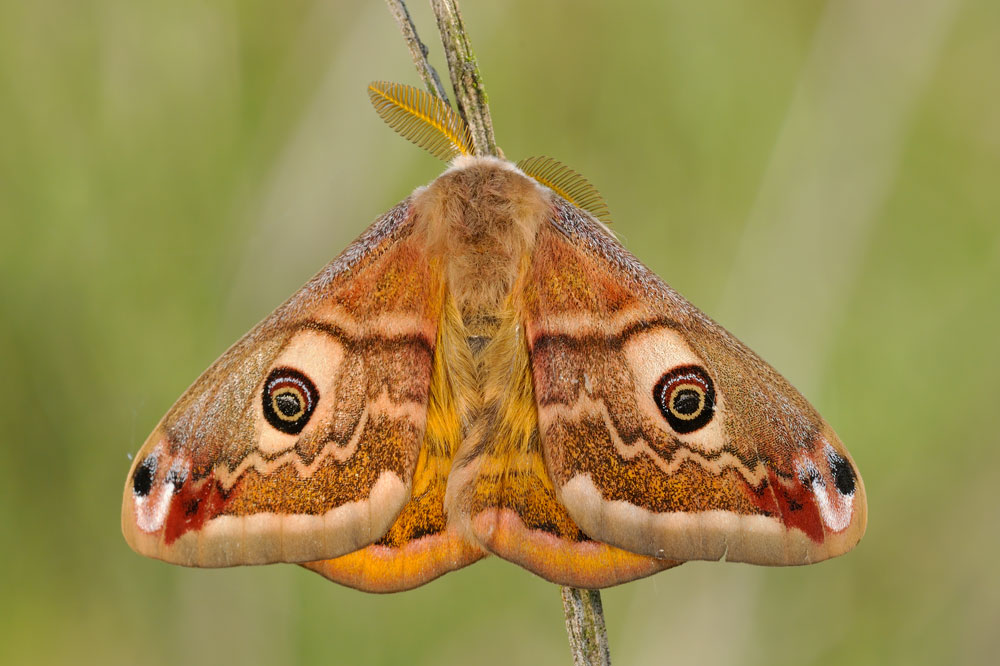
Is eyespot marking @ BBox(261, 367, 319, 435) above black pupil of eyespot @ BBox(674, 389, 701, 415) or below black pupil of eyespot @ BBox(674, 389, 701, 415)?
below

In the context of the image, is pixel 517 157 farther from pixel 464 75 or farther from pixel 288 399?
pixel 288 399

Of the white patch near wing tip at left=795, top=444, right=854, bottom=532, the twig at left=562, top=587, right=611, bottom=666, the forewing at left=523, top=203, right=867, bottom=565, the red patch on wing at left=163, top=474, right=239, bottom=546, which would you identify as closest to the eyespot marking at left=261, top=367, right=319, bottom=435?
the red patch on wing at left=163, top=474, right=239, bottom=546

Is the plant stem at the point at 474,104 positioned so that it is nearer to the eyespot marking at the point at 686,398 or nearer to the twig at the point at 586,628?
the twig at the point at 586,628

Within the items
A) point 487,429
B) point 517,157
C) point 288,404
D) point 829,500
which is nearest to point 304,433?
point 288,404

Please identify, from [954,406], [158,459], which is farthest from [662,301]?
[954,406]

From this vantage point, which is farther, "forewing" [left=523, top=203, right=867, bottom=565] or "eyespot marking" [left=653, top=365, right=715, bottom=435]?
"eyespot marking" [left=653, top=365, right=715, bottom=435]

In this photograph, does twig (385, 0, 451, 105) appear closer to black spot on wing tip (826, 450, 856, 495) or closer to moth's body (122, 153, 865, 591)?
moth's body (122, 153, 865, 591)

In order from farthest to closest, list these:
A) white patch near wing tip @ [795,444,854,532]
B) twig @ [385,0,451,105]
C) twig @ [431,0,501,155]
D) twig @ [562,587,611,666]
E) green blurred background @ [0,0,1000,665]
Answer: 1. green blurred background @ [0,0,1000,665]
2. twig @ [385,0,451,105]
3. twig @ [431,0,501,155]
4. twig @ [562,587,611,666]
5. white patch near wing tip @ [795,444,854,532]

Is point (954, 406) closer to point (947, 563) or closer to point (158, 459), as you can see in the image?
point (947, 563)
